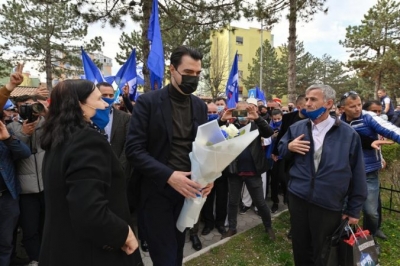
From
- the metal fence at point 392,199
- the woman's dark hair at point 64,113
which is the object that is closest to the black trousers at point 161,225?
the woman's dark hair at point 64,113

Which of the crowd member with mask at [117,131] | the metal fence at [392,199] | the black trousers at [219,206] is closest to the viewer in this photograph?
the crowd member with mask at [117,131]

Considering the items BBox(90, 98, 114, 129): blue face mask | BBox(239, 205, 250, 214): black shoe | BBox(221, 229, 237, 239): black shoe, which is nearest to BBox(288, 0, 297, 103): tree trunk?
BBox(239, 205, 250, 214): black shoe

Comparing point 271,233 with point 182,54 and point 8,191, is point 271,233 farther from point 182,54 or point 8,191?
point 8,191

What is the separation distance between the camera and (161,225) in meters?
2.30

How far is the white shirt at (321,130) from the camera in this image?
2852mm

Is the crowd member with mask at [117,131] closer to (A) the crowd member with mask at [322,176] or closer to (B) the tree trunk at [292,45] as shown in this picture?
(A) the crowd member with mask at [322,176]

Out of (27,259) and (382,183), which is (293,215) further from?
(382,183)

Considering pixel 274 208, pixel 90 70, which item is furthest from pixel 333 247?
pixel 90 70

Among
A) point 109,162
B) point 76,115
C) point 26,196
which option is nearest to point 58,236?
point 109,162

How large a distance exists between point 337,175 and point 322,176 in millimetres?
129

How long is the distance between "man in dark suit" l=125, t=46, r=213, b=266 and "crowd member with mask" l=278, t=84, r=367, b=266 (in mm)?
1126

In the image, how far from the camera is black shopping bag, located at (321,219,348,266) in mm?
2607

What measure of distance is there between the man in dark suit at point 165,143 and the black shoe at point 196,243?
1702 mm

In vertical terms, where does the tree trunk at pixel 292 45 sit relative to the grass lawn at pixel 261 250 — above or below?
above
